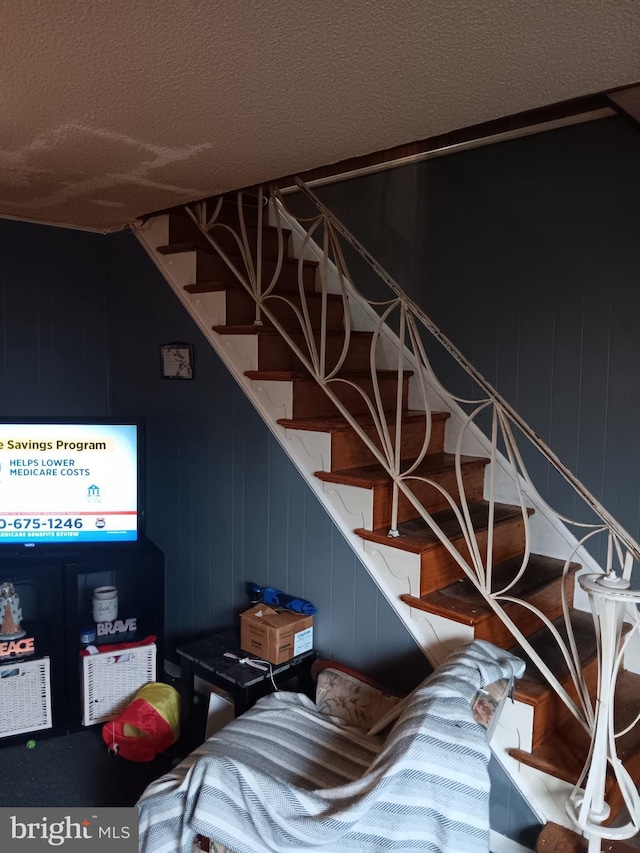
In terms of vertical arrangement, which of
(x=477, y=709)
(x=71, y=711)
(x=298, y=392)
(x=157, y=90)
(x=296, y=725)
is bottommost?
(x=71, y=711)

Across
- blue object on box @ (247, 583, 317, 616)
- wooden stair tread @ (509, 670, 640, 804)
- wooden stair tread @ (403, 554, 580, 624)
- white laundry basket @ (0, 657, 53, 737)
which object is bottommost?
white laundry basket @ (0, 657, 53, 737)

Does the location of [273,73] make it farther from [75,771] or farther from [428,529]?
[75,771]

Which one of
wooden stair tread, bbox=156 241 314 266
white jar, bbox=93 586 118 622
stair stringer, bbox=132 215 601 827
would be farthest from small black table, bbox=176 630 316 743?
wooden stair tread, bbox=156 241 314 266

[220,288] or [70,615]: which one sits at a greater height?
[220,288]

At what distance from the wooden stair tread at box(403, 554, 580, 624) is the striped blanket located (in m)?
0.17

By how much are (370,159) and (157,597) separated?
229 centimetres

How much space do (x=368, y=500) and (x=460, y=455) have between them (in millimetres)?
685

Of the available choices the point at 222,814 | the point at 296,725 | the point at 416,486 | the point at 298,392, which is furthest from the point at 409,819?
the point at 298,392

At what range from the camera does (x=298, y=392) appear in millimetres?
2594

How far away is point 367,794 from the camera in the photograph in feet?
5.07

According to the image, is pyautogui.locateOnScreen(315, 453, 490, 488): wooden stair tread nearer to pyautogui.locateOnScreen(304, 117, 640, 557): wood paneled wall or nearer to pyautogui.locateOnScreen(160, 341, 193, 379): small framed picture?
pyautogui.locateOnScreen(304, 117, 640, 557): wood paneled wall

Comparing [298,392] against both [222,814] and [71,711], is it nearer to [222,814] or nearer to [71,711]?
[222,814]

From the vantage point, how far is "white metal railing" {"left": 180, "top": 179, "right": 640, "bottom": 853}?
171 cm

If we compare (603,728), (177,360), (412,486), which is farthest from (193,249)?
(603,728)
